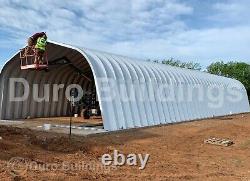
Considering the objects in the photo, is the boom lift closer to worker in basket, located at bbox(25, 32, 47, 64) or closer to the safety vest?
worker in basket, located at bbox(25, 32, 47, 64)

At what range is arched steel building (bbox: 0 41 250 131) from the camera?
17.7 meters

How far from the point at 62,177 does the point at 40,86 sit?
58.0ft

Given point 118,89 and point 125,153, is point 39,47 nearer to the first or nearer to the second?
point 118,89

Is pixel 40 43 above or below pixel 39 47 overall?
above

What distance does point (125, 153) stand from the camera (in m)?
11.7

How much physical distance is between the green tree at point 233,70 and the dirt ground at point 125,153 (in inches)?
2116

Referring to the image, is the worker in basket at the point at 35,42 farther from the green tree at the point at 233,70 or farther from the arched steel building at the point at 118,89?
the green tree at the point at 233,70

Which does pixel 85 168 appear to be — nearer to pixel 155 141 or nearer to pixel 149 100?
pixel 155 141

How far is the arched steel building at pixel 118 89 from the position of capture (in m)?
17.7

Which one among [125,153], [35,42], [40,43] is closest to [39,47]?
[40,43]

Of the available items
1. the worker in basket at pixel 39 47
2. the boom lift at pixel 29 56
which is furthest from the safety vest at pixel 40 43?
the boom lift at pixel 29 56

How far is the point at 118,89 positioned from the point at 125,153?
6880 millimetres

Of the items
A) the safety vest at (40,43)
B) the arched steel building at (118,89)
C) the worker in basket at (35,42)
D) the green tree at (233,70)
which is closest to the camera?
the arched steel building at (118,89)

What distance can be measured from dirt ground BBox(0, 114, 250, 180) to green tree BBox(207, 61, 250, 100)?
53.7m
